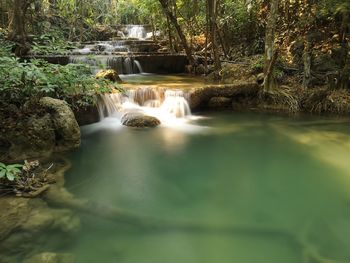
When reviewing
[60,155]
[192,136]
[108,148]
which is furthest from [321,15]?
[60,155]

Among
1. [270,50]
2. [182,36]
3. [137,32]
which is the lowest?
[270,50]

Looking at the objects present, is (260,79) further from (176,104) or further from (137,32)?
(137,32)

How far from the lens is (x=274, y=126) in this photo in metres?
8.54

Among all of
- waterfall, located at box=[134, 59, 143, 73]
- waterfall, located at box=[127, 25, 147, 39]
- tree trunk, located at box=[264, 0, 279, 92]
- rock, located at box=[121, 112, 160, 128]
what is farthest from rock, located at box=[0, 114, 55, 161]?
waterfall, located at box=[127, 25, 147, 39]

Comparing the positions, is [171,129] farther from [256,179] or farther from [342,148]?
[342,148]

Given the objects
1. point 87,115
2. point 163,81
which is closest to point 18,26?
point 163,81


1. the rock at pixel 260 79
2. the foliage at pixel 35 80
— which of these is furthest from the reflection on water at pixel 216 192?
the rock at pixel 260 79

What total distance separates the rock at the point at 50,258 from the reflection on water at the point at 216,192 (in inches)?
5.0

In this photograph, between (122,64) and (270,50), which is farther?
(122,64)

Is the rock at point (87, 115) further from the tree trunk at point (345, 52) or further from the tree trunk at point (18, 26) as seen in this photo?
the tree trunk at point (345, 52)

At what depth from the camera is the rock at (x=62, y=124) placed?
6078 mm

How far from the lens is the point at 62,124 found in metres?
6.08

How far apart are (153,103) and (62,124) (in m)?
3.70

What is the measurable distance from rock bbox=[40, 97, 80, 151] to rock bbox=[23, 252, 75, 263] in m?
3.04
